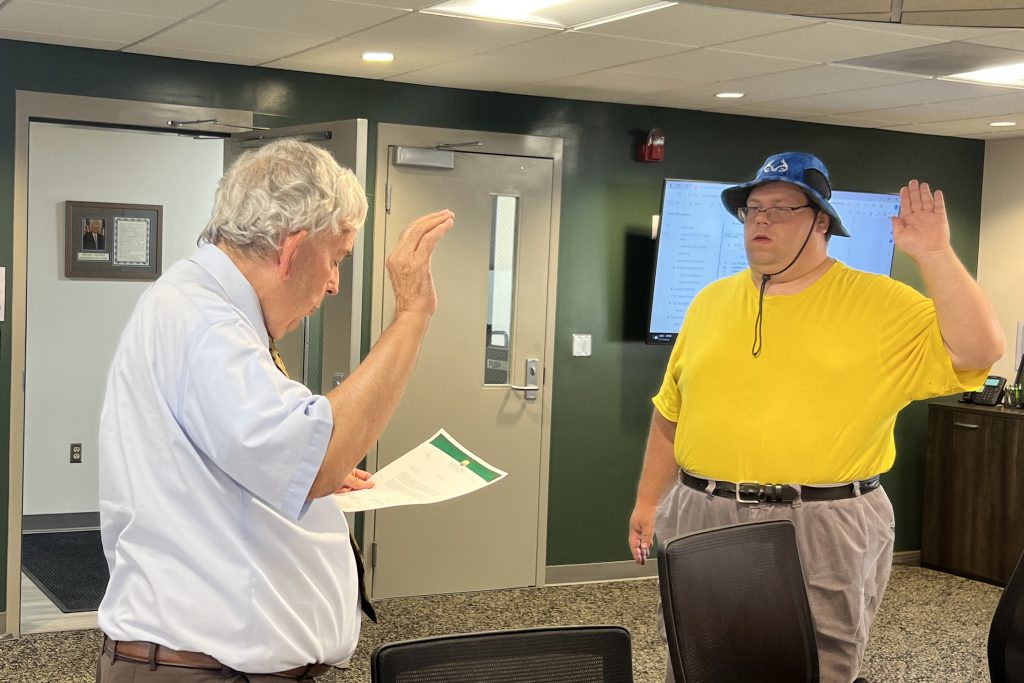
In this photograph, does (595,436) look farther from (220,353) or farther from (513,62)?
(220,353)

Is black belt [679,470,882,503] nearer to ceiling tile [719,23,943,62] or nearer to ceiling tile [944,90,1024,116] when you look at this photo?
ceiling tile [719,23,943,62]

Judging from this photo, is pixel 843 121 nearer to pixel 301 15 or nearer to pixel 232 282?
pixel 301 15

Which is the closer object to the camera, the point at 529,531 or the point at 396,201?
the point at 396,201

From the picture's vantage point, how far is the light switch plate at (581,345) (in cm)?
564

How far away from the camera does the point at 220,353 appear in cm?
139

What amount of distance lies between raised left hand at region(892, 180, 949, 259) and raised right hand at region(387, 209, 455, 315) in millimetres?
1247

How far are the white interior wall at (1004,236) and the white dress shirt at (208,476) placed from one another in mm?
5769

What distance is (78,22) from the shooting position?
402 centimetres

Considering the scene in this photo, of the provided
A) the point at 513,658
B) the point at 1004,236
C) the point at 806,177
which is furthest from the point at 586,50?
the point at 1004,236

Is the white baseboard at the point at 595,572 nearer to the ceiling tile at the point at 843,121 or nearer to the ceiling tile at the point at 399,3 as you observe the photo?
the ceiling tile at the point at 843,121

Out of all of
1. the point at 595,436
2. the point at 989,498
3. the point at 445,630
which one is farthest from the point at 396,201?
the point at 989,498

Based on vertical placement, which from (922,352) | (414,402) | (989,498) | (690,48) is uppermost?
(690,48)

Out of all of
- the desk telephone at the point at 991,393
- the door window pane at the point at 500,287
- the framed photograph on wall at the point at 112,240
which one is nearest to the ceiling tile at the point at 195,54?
the door window pane at the point at 500,287

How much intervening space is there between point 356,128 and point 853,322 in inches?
83.9
